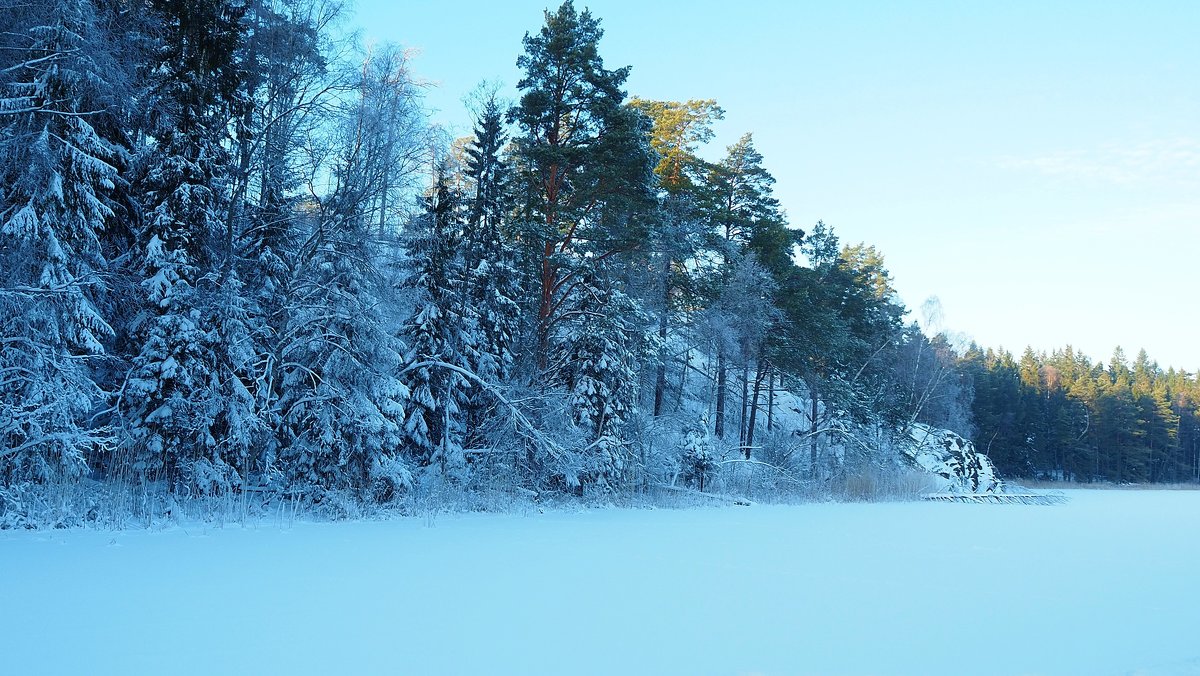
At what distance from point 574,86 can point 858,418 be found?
19.2 metres

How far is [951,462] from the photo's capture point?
3172cm

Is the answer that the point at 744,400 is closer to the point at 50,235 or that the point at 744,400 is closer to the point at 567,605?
the point at 567,605

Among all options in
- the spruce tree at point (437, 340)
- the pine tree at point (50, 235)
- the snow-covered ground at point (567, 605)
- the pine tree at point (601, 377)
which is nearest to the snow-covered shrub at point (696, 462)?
the pine tree at point (601, 377)

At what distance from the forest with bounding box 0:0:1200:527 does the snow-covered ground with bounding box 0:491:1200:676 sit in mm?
2345

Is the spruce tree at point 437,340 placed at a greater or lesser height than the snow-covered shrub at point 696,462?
greater

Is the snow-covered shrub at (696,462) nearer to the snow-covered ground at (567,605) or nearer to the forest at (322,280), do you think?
the forest at (322,280)

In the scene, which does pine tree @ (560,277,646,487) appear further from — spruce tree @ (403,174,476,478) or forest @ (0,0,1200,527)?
spruce tree @ (403,174,476,478)

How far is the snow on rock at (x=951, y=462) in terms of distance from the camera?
97.8ft

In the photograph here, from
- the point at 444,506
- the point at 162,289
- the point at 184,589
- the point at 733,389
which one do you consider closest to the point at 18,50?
the point at 162,289

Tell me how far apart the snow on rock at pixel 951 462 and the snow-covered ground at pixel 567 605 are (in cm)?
2068

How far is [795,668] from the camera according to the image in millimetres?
4191

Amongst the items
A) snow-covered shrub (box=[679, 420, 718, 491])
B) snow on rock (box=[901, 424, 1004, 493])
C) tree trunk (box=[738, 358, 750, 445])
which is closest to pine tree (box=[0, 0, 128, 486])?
snow-covered shrub (box=[679, 420, 718, 491])

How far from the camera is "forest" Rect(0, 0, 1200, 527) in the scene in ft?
32.2

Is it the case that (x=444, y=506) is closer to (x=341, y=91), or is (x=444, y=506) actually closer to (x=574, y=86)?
(x=341, y=91)
